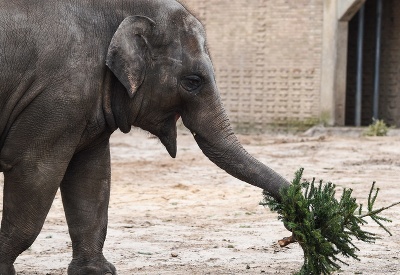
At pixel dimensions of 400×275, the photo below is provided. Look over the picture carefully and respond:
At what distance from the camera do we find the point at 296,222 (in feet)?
20.8

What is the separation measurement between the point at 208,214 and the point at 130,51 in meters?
4.01

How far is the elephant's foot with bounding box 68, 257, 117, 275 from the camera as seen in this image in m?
6.93

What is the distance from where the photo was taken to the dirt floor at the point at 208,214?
24.9 feet

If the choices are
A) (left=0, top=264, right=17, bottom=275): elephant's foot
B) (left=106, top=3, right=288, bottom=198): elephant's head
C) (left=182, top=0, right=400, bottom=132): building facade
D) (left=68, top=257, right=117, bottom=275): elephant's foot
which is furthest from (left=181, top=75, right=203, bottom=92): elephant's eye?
(left=182, top=0, right=400, bottom=132): building facade

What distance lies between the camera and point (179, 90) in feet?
21.8

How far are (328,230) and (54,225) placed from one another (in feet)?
11.6

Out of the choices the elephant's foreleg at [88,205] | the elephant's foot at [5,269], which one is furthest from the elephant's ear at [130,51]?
the elephant's foot at [5,269]

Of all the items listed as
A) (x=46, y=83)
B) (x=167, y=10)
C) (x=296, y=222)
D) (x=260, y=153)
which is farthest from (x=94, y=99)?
(x=260, y=153)

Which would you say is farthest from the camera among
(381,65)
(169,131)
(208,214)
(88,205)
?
(381,65)

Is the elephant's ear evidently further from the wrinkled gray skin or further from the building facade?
the building facade

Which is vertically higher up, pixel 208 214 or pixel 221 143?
pixel 221 143

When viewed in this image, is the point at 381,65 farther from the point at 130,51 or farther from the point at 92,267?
the point at 130,51

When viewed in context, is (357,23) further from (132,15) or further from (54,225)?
(132,15)

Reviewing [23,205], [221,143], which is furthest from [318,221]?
[23,205]
